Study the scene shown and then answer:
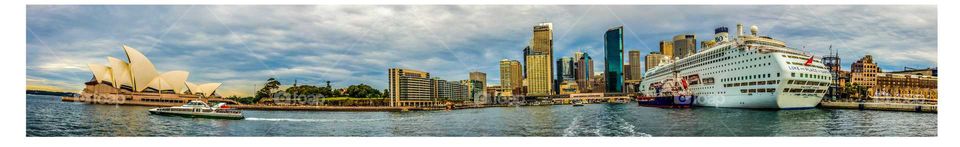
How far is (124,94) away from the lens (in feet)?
56.7

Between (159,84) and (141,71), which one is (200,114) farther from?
(159,84)

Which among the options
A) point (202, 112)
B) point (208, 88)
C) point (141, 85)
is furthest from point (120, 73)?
point (202, 112)

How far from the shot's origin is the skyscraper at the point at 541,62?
11.1 metres

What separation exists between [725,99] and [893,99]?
6.91 metres

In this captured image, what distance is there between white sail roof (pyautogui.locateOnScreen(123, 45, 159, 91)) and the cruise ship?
557 inches

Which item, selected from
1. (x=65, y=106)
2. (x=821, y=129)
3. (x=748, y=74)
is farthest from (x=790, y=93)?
(x=65, y=106)

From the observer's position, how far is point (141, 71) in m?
14.9

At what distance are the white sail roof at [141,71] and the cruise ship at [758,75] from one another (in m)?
14.2

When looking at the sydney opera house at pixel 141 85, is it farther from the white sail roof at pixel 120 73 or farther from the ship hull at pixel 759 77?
the ship hull at pixel 759 77

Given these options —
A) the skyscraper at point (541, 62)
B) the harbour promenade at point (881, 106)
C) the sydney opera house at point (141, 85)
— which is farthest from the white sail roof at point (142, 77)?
the harbour promenade at point (881, 106)

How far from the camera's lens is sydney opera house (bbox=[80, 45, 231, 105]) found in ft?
45.9

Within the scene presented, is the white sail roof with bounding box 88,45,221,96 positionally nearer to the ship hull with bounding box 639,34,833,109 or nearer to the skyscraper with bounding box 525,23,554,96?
the skyscraper with bounding box 525,23,554,96

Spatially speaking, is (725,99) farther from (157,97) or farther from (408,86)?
(157,97)

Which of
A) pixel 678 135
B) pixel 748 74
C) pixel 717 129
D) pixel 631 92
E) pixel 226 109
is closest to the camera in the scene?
pixel 678 135
